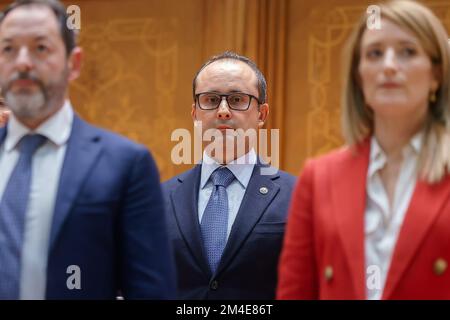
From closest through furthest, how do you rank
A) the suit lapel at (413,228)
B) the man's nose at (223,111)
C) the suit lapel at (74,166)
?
the suit lapel at (413,228), the suit lapel at (74,166), the man's nose at (223,111)

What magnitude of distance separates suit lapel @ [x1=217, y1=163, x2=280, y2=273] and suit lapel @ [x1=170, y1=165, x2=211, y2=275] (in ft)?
0.26

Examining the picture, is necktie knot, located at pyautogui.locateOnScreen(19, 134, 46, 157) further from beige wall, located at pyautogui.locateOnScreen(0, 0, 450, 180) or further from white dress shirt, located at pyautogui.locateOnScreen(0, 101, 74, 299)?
beige wall, located at pyautogui.locateOnScreen(0, 0, 450, 180)

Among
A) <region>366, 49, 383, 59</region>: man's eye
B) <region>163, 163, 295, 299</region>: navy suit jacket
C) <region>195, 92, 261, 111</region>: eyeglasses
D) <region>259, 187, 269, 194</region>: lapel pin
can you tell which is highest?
<region>366, 49, 383, 59</region>: man's eye

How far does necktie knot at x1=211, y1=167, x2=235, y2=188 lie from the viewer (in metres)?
2.61

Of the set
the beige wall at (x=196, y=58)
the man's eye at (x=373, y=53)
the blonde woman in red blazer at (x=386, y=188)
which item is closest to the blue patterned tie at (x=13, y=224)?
the blonde woman in red blazer at (x=386, y=188)

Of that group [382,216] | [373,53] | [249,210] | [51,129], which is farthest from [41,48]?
[249,210]

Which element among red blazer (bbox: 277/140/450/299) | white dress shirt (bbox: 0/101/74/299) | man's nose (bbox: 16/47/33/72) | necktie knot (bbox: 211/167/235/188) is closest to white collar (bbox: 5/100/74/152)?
white dress shirt (bbox: 0/101/74/299)

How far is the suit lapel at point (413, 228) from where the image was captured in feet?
5.33

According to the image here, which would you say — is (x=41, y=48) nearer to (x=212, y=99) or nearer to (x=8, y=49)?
(x=8, y=49)

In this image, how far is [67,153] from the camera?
72.0 inches

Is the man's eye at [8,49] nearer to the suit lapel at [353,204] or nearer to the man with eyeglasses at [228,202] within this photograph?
the suit lapel at [353,204]

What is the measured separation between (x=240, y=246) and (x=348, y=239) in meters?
0.79
